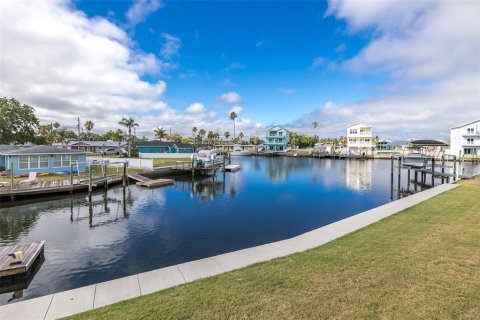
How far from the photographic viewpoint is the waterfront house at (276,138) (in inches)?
4653

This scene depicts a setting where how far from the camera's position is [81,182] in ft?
94.1

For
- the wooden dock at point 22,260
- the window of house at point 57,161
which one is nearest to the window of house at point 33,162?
the window of house at point 57,161

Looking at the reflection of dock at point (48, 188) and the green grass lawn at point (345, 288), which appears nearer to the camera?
the green grass lawn at point (345, 288)

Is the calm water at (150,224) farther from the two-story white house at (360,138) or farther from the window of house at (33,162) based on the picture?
the two-story white house at (360,138)

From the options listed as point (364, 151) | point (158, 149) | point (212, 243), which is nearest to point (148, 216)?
point (212, 243)

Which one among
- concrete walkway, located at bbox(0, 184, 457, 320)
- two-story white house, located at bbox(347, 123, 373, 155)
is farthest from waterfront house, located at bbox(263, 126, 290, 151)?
concrete walkway, located at bbox(0, 184, 457, 320)

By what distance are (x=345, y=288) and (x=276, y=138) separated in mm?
113252

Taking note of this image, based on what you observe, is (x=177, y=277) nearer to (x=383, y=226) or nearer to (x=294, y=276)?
(x=294, y=276)

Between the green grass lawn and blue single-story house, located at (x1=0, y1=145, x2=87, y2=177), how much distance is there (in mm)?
31897

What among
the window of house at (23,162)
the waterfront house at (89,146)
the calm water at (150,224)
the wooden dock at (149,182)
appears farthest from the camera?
the waterfront house at (89,146)

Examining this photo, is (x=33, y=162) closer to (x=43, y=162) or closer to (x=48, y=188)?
(x=43, y=162)

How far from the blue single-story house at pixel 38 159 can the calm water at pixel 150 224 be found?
9216mm

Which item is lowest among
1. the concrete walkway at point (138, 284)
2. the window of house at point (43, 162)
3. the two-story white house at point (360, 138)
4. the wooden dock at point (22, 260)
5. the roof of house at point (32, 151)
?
the wooden dock at point (22, 260)

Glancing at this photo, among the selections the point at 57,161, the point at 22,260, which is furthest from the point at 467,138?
the point at 22,260
